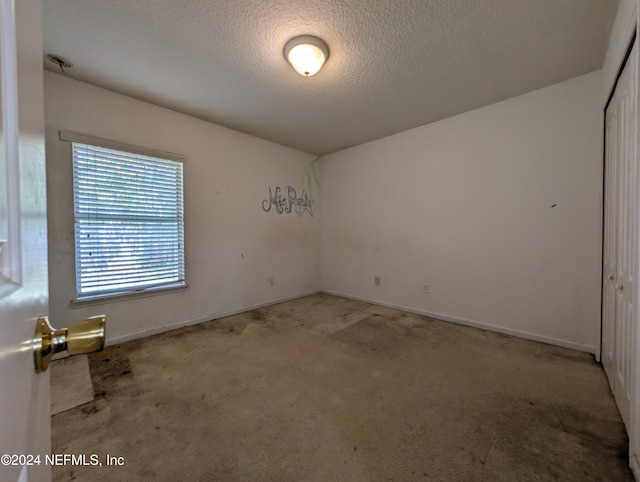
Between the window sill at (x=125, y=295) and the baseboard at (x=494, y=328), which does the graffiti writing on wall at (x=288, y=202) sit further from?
the baseboard at (x=494, y=328)

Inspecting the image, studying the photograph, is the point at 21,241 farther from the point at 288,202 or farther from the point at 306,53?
the point at 288,202

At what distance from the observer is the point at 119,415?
1646 mm

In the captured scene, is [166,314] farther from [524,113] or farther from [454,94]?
[524,113]

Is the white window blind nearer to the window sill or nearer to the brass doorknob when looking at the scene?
the window sill

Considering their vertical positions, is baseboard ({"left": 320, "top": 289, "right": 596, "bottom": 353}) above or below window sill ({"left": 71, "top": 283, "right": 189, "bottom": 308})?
below

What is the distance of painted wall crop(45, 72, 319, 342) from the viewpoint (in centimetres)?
235

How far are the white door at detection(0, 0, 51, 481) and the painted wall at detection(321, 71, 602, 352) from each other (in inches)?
138

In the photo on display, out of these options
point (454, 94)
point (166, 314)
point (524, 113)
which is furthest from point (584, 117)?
point (166, 314)

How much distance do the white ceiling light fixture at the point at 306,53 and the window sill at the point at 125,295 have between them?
264 cm

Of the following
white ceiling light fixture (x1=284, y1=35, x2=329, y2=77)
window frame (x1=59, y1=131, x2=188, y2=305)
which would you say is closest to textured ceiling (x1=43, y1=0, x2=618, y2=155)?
white ceiling light fixture (x1=284, y1=35, x2=329, y2=77)

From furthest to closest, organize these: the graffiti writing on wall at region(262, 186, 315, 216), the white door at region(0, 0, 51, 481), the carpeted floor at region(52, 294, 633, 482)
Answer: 1. the graffiti writing on wall at region(262, 186, 315, 216)
2. the carpeted floor at region(52, 294, 633, 482)
3. the white door at region(0, 0, 51, 481)

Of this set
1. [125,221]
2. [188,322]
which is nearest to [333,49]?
[125,221]

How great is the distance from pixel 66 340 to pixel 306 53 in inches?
89.0

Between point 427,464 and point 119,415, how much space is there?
1.85m
